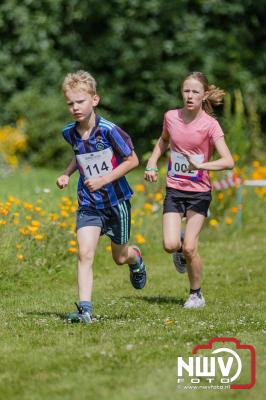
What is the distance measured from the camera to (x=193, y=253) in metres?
7.54

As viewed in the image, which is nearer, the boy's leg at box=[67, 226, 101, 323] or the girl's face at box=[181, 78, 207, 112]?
the boy's leg at box=[67, 226, 101, 323]

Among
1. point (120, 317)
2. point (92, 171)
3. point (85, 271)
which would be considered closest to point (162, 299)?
point (120, 317)

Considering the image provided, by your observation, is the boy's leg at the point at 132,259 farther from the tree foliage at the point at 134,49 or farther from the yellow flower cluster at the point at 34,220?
the tree foliage at the point at 134,49

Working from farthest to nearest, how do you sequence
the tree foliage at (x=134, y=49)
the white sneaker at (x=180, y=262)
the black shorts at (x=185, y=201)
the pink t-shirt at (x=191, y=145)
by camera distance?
the tree foliage at (x=134, y=49) < the white sneaker at (x=180, y=262) < the black shorts at (x=185, y=201) < the pink t-shirt at (x=191, y=145)

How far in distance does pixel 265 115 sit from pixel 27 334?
1452 cm

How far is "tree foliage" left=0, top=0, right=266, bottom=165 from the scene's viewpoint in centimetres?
1858

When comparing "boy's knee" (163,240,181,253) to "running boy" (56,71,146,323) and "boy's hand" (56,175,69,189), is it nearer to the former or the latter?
"running boy" (56,71,146,323)

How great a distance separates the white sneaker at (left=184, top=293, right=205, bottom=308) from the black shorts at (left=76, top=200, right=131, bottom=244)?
867 millimetres

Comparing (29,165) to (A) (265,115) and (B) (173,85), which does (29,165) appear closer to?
(B) (173,85)

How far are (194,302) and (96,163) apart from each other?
151 centimetres

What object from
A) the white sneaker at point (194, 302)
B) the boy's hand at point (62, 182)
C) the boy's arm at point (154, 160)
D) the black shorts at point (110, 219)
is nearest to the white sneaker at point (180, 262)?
the white sneaker at point (194, 302)

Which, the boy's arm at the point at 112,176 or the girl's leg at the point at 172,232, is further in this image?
the girl's leg at the point at 172,232

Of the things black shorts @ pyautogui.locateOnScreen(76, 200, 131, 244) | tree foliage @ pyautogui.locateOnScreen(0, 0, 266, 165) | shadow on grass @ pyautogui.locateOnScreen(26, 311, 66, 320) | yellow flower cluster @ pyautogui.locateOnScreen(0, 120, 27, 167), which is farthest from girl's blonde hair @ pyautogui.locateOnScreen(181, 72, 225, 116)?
tree foliage @ pyautogui.locateOnScreen(0, 0, 266, 165)

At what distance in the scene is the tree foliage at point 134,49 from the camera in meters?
18.6
